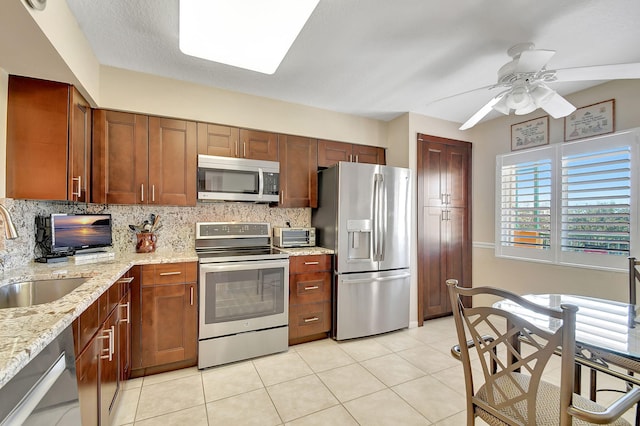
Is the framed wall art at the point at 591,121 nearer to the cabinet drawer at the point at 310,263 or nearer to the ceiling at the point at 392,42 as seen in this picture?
the ceiling at the point at 392,42

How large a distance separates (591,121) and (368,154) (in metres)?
2.16

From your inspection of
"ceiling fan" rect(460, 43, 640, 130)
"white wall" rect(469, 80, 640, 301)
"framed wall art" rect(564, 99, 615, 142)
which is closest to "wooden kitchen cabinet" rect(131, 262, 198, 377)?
"ceiling fan" rect(460, 43, 640, 130)

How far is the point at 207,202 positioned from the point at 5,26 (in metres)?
1.81

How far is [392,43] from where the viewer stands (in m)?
2.05

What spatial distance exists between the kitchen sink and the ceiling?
64.3 inches

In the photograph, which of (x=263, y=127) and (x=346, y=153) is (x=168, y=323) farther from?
(x=346, y=153)

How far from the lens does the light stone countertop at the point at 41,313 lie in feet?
2.45

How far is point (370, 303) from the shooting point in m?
3.01

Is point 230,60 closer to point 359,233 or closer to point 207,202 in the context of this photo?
point 207,202

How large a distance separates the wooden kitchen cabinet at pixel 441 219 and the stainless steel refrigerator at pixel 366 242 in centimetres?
36

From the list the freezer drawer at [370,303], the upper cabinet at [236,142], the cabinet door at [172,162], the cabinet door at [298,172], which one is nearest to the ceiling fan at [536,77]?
the cabinet door at [298,172]

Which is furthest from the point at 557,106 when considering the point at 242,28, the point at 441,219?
the point at 242,28

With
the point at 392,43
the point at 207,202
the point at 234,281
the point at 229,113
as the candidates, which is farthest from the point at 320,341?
the point at 392,43

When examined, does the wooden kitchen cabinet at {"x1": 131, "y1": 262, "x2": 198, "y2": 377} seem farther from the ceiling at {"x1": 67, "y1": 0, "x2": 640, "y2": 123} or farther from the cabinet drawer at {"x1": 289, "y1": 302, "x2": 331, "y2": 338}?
the ceiling at {"x1": 67, "y1": 0, "x2": 640, "y2": 123}
